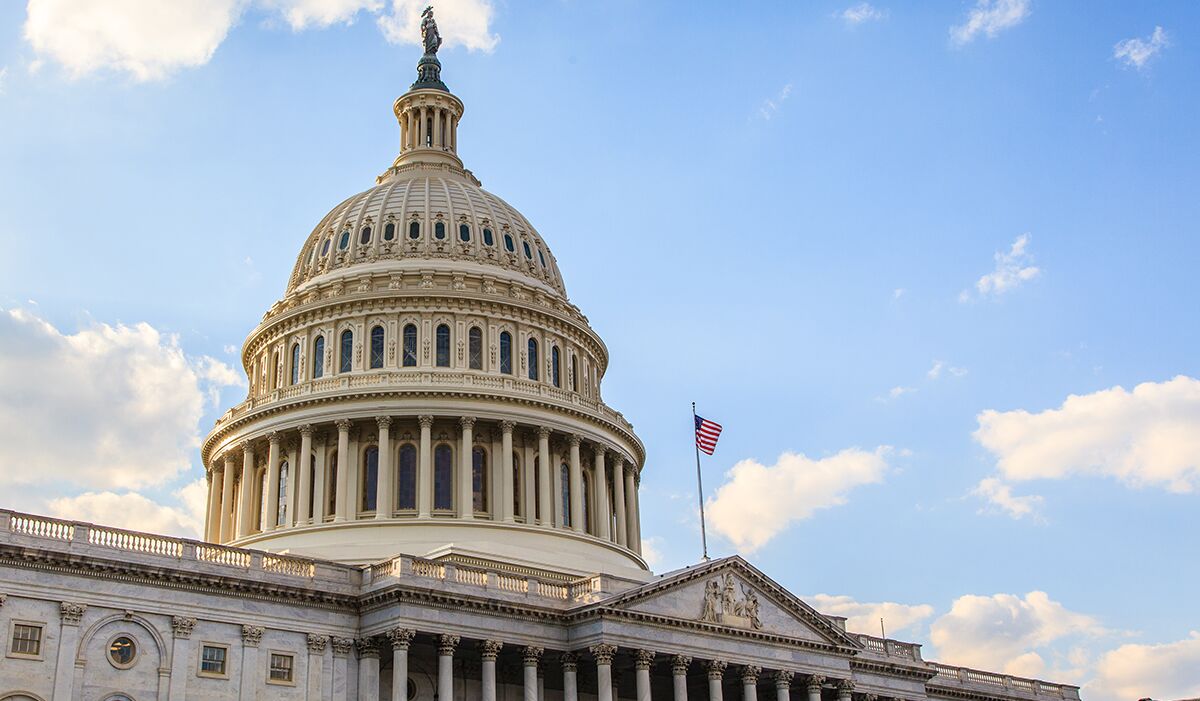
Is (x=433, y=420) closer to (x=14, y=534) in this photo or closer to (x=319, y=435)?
(x=319, y=435)

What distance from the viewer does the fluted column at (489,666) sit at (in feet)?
181

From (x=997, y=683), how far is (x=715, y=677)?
2661 centimetres

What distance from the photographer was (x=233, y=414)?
78250mm

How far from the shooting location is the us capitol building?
166 ft

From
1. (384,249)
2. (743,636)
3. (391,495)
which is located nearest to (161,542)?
(391,495)

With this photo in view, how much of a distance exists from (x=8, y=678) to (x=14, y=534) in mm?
4801

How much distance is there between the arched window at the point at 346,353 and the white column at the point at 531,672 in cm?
2542

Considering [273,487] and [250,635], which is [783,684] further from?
[273,487]

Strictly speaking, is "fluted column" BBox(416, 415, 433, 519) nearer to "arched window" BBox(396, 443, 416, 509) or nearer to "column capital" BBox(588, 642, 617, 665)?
"arched window" BBox(396, 443, 416, 509)

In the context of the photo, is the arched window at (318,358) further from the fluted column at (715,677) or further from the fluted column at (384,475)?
the fluted column at (715,677)

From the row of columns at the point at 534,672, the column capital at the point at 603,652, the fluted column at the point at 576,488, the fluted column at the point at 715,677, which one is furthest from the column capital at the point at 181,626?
the fluted column at the point at 576,488

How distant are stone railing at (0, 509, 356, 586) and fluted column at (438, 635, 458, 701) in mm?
4710

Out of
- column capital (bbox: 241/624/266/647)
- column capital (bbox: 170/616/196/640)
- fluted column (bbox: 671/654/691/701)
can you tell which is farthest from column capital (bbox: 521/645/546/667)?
column capital (bbox: 170/616/196/640)

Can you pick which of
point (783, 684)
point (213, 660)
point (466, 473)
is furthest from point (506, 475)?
point (213, 660)
